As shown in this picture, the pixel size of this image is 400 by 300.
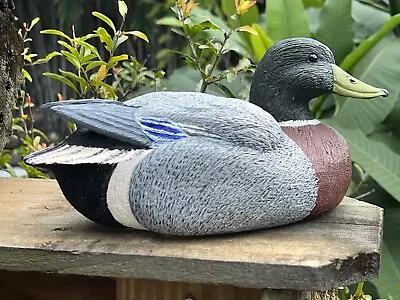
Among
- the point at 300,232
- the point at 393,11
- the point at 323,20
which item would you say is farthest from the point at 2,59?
the point at 393,11

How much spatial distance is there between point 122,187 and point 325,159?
229 millimetres

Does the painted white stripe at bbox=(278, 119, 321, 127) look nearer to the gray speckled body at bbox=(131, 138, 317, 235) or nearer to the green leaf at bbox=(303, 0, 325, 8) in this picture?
the gray speckled body at bbox=(131, 138, 317, 235)

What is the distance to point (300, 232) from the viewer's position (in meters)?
0.69

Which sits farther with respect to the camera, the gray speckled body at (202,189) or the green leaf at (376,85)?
the green leaf at (376,85)

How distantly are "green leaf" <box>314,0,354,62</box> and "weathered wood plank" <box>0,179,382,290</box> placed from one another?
1.02 m

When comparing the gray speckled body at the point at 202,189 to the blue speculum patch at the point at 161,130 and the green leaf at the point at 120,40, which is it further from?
the green leaf at the point at 120,40

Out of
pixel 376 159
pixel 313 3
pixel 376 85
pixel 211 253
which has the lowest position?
pixel 376 159

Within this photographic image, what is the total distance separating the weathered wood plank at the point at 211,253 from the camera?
582 millimetres

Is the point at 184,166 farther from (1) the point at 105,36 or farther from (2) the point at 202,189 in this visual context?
(1) the point at 105,36

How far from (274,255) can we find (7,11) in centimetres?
56

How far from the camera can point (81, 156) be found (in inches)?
25.9

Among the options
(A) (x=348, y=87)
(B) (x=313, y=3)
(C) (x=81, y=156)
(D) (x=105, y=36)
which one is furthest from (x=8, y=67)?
(B) (x=313, y=3)

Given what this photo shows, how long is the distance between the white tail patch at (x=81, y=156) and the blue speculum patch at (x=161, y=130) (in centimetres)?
3

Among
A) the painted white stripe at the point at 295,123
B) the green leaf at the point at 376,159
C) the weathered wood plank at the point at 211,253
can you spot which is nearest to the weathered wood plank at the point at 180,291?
the weathered wood plank at the point at 211,253
